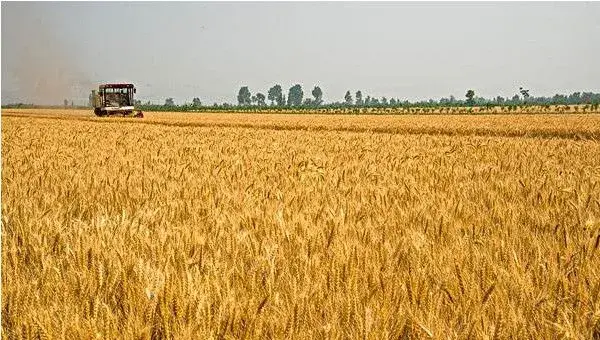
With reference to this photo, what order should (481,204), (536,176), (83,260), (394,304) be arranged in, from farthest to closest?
(536,176) < (481,204) < (83,260) < (394,304)

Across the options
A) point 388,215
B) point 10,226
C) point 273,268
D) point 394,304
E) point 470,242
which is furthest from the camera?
point 388,215

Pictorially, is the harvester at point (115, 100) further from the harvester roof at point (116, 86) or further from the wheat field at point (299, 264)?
the wheat field at point (299, 264)

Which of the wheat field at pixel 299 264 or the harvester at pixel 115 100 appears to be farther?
the harvester at pixel 115 100

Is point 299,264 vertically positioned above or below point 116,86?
below

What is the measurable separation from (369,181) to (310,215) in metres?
1.82

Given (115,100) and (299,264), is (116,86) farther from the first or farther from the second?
(299,264)

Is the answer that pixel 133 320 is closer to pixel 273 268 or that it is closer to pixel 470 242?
pixel 273 268

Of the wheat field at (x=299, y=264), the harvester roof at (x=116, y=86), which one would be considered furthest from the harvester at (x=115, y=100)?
the wheat field at (x=299, y=264)

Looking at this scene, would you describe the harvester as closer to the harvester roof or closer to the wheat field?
the harvester roof

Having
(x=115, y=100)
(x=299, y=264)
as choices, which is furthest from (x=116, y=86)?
(x=299, y=264)

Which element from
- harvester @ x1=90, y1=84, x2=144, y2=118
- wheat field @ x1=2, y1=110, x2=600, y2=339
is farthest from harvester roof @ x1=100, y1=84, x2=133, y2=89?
wheat field @ x1=2, y1=110, x2=600, y2=339

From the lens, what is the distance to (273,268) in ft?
5.98

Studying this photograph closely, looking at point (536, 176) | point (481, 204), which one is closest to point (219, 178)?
point (481, 204)

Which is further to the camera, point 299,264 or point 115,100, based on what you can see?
point 115,100
